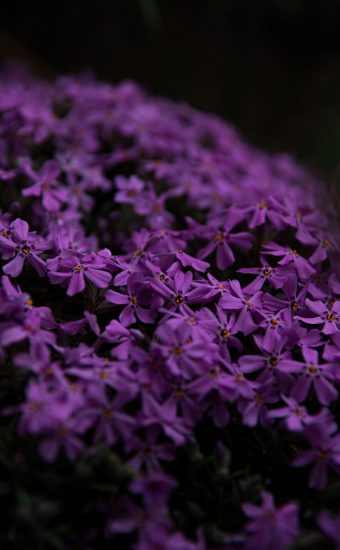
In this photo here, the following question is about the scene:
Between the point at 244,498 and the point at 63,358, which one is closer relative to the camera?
the point at 244,498

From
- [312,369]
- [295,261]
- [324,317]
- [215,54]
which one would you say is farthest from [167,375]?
[215,54]

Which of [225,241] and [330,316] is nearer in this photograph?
[330,316]

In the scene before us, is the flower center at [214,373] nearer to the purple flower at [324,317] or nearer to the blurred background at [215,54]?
the purple flower at [324,317]

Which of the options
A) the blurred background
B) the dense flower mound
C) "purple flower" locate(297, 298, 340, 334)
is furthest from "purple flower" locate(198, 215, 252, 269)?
the blurred background

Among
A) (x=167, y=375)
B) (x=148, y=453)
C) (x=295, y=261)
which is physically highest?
(x=295, y=261)

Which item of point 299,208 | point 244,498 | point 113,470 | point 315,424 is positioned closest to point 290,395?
point 315,424

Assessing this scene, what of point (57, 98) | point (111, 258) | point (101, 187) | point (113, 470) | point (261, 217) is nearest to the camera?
point (113, 470)

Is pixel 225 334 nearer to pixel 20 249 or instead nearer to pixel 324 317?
pixel 324 317

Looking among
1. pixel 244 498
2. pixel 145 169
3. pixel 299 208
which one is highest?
pixel 299 208

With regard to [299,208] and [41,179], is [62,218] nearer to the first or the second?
[41,179]
